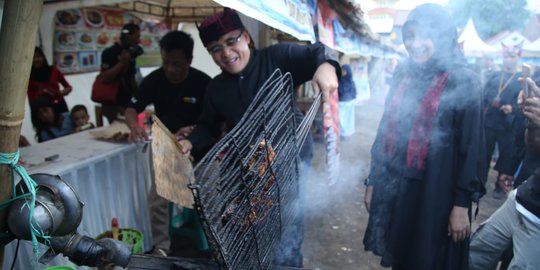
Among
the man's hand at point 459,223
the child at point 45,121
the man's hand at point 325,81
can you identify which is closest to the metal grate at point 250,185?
the man's hand at point 325,81

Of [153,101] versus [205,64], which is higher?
[205,64]

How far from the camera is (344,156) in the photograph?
7.76 meters

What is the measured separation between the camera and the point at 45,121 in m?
4.26

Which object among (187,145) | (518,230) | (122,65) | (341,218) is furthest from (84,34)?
(518,230)

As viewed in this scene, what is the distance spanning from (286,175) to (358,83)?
523 inches

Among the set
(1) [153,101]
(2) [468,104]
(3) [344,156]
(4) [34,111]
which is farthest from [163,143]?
(3) [344,156]

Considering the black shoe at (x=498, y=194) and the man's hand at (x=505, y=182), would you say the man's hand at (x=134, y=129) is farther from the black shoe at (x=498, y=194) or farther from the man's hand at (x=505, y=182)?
the black shoe at (x=498, y=194)

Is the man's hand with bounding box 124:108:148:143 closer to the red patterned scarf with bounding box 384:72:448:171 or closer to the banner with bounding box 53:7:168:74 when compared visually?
the red patterned scarf with bounding box 384:72:448:171

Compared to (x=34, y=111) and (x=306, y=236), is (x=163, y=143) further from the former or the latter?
(x=34, y=111)

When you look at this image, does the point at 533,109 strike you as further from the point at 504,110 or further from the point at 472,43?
the point at 472,43

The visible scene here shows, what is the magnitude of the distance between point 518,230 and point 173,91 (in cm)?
316

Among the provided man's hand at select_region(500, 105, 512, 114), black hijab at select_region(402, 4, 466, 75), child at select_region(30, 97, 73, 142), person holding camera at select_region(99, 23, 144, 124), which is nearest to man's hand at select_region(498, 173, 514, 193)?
man's hand at select_region(500, 105, 512, 114)

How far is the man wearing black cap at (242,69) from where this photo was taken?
7.09 feet

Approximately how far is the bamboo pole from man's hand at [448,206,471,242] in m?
2.47
